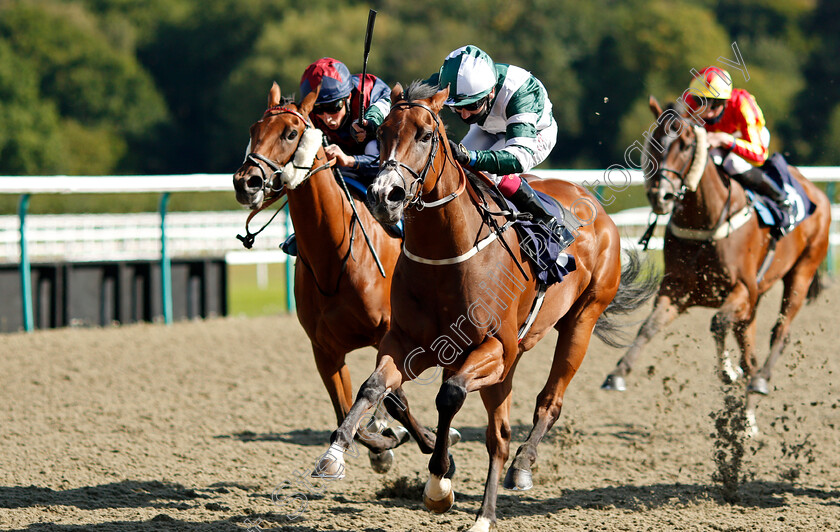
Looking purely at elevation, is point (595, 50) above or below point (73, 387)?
above

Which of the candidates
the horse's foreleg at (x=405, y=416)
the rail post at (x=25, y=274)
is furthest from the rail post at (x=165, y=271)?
the horse's foreleg at (x=405, y=416)

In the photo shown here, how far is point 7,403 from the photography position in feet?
19.8

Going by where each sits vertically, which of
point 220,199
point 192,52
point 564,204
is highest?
point 192,52

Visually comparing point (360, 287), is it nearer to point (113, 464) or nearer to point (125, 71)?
point (113, 464)

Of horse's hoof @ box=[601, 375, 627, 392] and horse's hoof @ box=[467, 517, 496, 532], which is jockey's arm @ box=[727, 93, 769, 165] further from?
horse's hoof @ box=[467, 517, 496, 532]

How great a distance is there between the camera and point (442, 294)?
139 inches

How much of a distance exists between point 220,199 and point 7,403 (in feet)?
62.9

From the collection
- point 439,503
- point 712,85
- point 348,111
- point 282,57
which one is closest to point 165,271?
point 348,111

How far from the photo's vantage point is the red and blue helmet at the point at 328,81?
4.46 m

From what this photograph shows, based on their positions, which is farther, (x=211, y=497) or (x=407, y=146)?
(x=211, y=497)

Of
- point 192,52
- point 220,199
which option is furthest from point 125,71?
point 220,199

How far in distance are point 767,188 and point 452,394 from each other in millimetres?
3568

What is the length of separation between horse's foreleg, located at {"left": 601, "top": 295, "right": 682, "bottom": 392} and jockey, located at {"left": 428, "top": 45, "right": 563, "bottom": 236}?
1.48 m

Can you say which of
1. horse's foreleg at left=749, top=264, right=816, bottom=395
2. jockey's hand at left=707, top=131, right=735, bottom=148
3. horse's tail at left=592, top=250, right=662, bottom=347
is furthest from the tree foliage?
horse's tail at left=592, top=250, right=662, bottom=347
